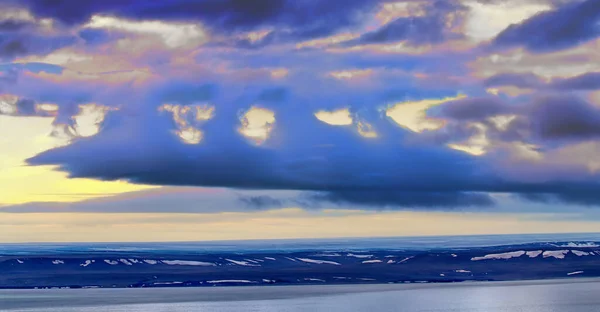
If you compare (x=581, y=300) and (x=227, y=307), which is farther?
(x=581, y=300)

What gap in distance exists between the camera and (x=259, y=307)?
145875 millimetres

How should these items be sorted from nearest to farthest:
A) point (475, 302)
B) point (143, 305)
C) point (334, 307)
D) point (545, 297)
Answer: point (334, 307) < point (143, 305) < point (475, 302) < point (545, 297)

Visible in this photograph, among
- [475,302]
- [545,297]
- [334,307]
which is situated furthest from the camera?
[545,297]

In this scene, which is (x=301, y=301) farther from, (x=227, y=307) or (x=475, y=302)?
(x=475, y=302)

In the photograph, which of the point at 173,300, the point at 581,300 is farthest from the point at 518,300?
the point at 173,300

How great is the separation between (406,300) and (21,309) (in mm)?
57867

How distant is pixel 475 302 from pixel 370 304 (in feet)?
64.6

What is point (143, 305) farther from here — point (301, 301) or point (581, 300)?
point (581, 300)

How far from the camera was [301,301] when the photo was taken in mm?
160500

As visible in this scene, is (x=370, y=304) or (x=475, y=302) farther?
(x=475, y=302)

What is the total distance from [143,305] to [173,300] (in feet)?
56.9

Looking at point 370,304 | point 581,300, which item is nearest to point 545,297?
point 581,300

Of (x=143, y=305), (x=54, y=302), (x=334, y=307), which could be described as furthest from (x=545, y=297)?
(x=54, y=302)

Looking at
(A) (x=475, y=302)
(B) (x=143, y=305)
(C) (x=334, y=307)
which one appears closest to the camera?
(C) (x=334, y=307)
